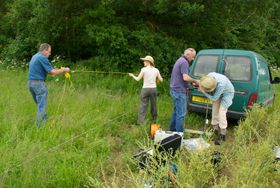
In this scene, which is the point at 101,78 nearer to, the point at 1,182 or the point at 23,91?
the point at 23,91

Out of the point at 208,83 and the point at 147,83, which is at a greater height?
the point at 208,83

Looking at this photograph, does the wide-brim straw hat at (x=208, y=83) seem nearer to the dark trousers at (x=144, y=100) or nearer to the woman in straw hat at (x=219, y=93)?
the woman in straw hat at (x=219, y=93)

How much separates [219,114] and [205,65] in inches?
58.7

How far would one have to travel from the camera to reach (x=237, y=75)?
23.4 feet

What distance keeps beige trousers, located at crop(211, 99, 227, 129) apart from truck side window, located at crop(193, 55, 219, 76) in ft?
3.38

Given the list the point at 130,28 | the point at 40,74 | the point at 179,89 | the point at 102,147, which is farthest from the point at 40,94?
the point at 130,28

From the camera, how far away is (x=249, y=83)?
6.93 metres

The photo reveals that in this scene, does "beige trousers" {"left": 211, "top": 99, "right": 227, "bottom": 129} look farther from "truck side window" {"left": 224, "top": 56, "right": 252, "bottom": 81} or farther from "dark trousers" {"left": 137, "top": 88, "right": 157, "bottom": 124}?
"dark trousers" {"left": 137, "top": 88, "right": 157, "bottom": 124}

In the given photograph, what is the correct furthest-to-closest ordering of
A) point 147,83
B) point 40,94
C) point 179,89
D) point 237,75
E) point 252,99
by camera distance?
1. point 147,83
2. point 237,75
3. point 252,99
4. point 179,89
5. point 40,94

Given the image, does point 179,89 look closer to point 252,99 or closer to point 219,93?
point 219,93

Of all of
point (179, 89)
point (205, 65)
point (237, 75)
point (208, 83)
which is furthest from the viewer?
point (205, 65)

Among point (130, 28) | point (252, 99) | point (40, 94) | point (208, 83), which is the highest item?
point (130, 28)

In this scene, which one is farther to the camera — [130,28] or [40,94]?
[130,28]

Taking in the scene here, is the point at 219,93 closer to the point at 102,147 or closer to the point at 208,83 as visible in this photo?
the point at 208,83
